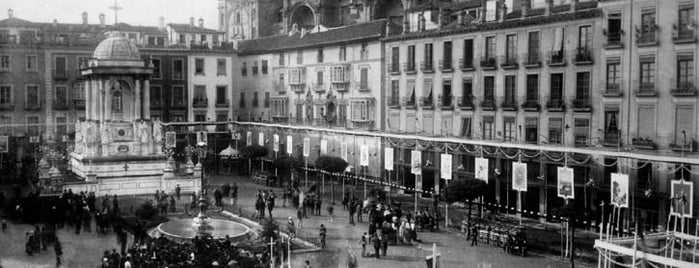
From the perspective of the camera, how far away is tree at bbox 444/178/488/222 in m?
39.9

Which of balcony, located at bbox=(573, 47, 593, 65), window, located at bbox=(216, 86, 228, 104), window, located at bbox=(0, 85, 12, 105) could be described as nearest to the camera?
balcony, located at bbox=(573, 47, 593, 65)

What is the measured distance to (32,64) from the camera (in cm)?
6988

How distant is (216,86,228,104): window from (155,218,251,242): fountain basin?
38095 mm

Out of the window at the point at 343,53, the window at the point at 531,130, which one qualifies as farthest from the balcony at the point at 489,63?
the window at the point at 343,53

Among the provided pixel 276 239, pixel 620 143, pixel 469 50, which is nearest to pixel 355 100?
pixel 469 50

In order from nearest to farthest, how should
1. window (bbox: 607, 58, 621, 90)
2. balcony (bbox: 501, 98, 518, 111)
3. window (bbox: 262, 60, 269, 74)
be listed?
window (bbox: 607, 58, 621, 90) < balcony (bbox: 501, 98, 518, 111) < window (bbox: 262, 60, 269, 74)

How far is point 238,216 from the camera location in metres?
43.5

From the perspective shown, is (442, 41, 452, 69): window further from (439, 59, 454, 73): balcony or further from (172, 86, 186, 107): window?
(172, 86, 186, 107): window

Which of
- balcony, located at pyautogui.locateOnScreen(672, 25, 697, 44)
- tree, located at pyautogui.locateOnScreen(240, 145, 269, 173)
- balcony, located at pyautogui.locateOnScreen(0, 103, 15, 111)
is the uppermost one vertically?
balcony, located at pyautogui.locateOnScreen(672, 25, 697, 44)

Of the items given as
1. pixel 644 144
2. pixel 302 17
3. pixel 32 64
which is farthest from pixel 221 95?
pixel 644 144

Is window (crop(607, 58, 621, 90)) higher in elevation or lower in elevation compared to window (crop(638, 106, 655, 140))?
higher

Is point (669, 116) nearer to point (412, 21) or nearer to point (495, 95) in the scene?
point (495, 95)

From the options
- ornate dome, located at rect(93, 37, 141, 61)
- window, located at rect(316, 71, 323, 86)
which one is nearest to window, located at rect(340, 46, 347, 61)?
window, located at rect(316, 71, 323, 86)

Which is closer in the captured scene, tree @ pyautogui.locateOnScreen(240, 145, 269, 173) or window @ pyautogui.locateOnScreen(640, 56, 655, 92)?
window @ pyautogui.locateOnScreen(640, 56, 655, 92)
